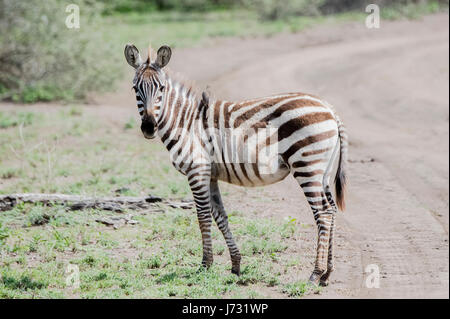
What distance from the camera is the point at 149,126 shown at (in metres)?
6.45

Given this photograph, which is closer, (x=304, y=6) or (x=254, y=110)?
(x=254, y=110)

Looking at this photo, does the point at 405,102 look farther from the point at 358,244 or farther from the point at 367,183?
the point at 358,244

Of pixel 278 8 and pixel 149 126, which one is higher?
pixel 278 8

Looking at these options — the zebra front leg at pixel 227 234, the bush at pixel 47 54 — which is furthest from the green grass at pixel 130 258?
the bush at pixel 47 54

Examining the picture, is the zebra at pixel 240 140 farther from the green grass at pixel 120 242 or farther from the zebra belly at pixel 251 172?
the green grass at pixel 120 242

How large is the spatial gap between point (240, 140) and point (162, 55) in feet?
4.04

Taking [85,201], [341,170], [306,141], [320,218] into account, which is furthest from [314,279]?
[85,201]

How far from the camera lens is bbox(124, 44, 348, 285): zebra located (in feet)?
21.7

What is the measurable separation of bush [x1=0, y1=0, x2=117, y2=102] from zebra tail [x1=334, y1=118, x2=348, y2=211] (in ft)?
37.6

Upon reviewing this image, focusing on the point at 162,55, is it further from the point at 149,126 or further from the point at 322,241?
the point at 322,241

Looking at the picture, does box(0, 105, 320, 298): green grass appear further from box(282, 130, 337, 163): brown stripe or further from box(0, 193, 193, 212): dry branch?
box(282, 130, 337, 163): brown stripe

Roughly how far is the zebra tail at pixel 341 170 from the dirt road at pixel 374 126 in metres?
0.82

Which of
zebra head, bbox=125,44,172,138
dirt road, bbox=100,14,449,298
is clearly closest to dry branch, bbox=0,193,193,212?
dirt road, bbox=100,14,449,298

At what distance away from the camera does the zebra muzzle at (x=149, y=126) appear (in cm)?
645
